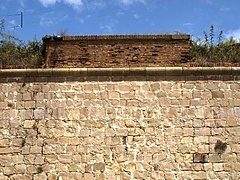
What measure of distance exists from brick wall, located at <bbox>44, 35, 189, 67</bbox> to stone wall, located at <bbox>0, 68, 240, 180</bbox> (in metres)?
0.77

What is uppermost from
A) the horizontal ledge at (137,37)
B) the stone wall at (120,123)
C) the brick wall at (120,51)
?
the horizontal ledge at (137,37)

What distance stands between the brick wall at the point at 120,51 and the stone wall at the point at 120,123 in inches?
30.3

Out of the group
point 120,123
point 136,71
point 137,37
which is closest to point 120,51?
point 137,37

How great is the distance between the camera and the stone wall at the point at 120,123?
8.58m

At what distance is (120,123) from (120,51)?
2.00 metres

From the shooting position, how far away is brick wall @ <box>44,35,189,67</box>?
31.9ft

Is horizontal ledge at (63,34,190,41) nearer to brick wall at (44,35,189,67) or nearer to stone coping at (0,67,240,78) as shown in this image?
brick wall at (44,35,189,67)

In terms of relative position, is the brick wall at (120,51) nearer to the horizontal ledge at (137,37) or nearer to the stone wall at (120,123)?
the horizontal ledge at (137,37)

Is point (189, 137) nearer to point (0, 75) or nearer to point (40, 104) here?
point (40, 104)

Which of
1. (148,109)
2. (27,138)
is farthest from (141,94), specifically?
(27,138)

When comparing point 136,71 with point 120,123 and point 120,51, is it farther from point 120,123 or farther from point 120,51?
point 120,123

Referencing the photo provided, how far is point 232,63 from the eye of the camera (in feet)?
30.8

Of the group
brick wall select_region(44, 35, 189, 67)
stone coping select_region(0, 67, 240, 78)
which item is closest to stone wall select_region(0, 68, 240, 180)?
stone coping select_region(0, 67, 240, 78)

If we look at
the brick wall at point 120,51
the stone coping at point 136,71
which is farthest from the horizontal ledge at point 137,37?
the stone coping at point 136,71
